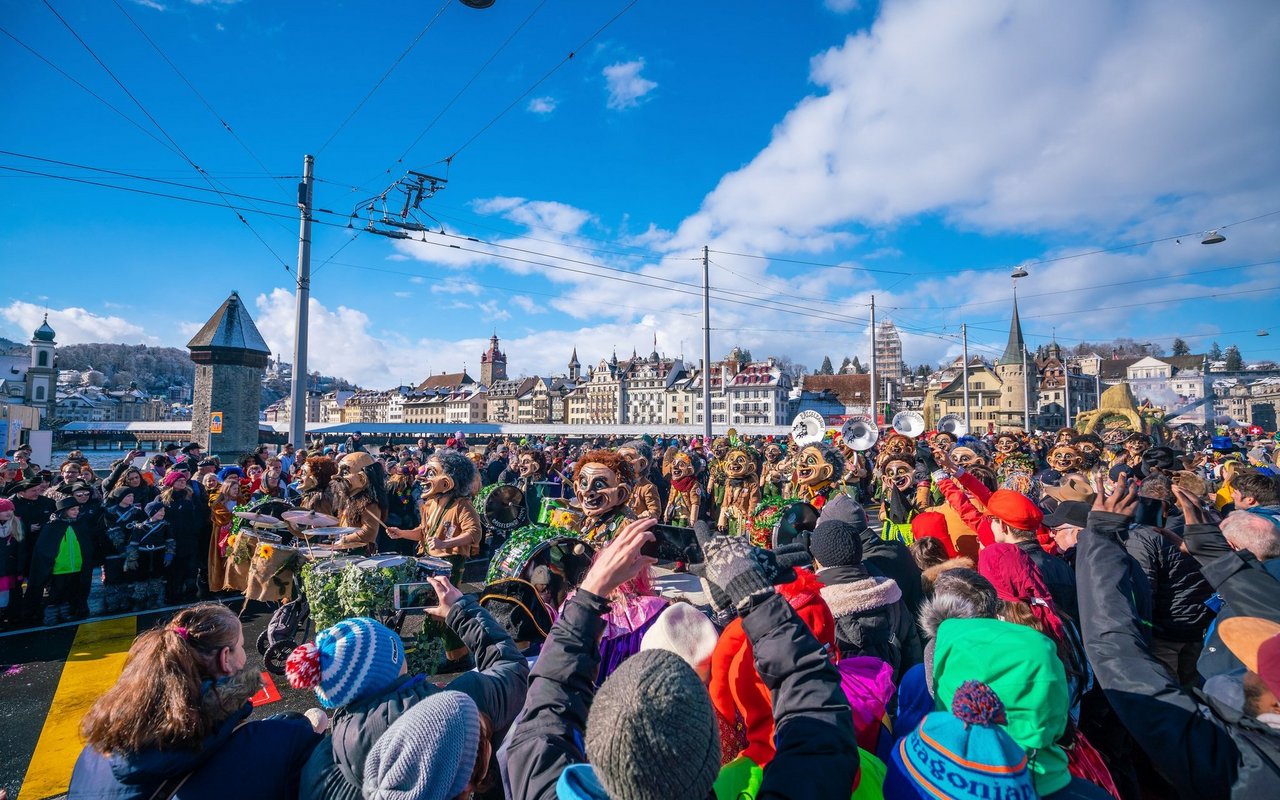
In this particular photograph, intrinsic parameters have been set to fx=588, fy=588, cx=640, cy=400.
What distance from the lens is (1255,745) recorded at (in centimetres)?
153

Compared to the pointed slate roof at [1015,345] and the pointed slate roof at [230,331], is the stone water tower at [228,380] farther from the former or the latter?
the pointed slate roof at [1015,345]

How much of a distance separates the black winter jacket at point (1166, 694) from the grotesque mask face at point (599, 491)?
2889mm

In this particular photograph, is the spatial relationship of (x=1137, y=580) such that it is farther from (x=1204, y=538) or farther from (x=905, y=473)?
(x=905, y=473)

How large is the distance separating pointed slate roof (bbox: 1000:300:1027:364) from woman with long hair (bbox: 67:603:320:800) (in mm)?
88849

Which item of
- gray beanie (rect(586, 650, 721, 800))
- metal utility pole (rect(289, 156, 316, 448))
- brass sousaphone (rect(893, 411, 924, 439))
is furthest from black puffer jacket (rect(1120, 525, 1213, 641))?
metal utility pole (rect(289, 156, 316, 448))

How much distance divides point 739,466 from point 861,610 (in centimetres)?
544

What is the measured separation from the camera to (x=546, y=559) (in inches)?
138

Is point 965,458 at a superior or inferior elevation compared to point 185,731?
superior

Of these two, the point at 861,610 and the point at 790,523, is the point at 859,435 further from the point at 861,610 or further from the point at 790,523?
the point at 861,610

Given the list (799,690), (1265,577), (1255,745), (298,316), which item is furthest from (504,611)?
(298,316)

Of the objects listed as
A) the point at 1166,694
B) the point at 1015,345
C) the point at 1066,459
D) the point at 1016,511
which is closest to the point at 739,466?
the point at 1066,459

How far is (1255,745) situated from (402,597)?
3.51 m

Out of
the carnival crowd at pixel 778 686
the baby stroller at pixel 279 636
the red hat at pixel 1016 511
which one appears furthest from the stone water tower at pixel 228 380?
the red hat at pixel 1016 511

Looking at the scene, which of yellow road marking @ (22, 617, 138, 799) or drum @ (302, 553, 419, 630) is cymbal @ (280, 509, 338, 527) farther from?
yellow road marking @ (22, 617, 138, 799)
